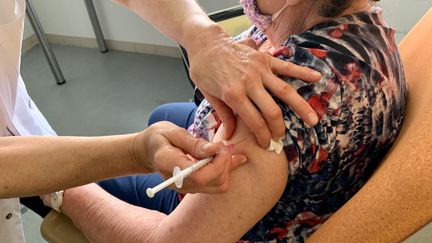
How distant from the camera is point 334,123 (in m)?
0.67

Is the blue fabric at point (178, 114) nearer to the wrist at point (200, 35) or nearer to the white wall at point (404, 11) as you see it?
the wrist at point (200, 35)

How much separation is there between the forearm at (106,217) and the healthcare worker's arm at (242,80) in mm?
320

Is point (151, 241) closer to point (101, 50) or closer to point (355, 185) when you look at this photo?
point (355, 185)

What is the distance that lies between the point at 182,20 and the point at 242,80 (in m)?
0.40

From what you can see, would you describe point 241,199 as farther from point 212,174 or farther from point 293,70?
point 293,70

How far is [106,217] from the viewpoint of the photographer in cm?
95

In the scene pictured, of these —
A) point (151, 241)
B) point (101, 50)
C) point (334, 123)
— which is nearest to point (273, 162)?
point (334, 123)

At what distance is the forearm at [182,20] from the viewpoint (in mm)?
837

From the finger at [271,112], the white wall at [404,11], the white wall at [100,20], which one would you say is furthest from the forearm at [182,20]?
the white wall at [100,20]

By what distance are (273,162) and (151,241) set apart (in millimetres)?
330

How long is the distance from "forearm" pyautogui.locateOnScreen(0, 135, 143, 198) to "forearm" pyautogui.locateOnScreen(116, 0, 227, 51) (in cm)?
27

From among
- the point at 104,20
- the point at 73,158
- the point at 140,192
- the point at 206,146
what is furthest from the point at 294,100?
the point at 104,20

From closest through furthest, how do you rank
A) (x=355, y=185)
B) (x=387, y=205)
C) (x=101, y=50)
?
(x=387, y=205), (x=355, y=185), (x=101, y=50)

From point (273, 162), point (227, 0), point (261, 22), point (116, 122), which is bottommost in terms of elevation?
point (116, 122)
